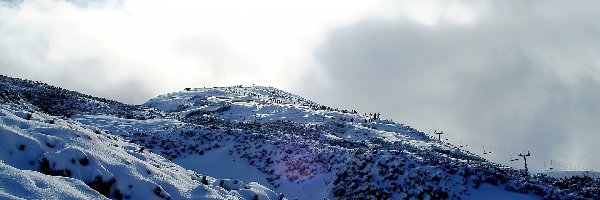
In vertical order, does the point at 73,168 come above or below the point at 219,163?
below

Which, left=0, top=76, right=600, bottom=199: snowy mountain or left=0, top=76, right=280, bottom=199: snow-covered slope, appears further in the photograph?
left=0, top=76, right=600, bottom=199: snowy mountain

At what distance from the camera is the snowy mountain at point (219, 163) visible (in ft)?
41.4

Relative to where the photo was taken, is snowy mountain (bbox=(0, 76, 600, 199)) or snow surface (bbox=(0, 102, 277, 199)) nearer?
snow surface (bbox=(0, 102, 277, 199))

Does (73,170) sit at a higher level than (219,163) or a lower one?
lower

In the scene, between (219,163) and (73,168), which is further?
(219,163)

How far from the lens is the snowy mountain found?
1262 cm

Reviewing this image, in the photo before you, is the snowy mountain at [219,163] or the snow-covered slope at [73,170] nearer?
the snow-covered slope at [73,170]

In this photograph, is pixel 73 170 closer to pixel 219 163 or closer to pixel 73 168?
pixel 73 168

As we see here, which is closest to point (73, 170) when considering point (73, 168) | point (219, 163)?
point (73, 168)

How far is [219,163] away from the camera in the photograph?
117ft

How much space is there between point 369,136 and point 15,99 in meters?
35.3

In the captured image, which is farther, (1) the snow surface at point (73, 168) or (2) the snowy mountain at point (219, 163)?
(2) the snowy mountain at point (219, 163)

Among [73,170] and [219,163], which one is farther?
[219,163]

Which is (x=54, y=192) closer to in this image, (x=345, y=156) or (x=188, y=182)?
(x=188, y=182)
